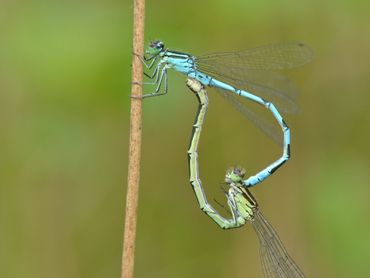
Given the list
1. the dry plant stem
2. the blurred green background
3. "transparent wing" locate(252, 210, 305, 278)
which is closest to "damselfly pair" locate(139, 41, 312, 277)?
"transparent wing" locate(252, 210, 305, 278)

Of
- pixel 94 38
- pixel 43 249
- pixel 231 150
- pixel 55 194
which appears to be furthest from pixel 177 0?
pixel 43 249

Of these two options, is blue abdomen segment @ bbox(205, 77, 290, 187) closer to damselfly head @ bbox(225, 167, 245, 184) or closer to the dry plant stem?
damselfly head @ bbox(225, 167, 245, 184)

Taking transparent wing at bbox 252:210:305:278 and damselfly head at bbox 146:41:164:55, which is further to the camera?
transparent wing at bbox 252:210:305:278

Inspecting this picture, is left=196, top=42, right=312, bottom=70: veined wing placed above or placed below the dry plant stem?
above

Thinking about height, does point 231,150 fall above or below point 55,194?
above

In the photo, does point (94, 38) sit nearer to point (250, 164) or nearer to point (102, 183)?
point (102, 183)

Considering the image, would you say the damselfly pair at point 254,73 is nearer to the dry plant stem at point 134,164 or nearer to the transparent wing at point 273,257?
the transparent wing at point 273,257

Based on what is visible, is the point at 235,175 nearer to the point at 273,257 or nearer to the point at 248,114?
the point at 248,114

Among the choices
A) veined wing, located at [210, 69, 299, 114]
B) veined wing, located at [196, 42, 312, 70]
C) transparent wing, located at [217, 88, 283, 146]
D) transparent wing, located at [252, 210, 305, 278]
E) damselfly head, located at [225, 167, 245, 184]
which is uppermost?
veined wing, located at [196, 42, 312, 70]
